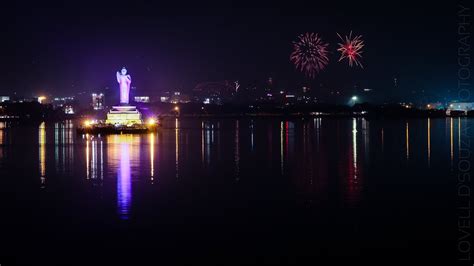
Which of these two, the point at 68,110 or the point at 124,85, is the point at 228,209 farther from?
the point at 68,110

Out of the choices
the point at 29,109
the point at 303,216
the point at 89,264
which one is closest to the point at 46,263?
the point at 89,264

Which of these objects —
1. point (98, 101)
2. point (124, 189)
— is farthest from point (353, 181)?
point (98, 101)

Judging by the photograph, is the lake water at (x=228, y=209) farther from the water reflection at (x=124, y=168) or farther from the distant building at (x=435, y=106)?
the distant building at (x=435, y=106)

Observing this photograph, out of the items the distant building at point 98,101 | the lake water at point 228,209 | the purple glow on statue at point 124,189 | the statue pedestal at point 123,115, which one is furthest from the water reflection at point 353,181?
the distant building at point 98,101

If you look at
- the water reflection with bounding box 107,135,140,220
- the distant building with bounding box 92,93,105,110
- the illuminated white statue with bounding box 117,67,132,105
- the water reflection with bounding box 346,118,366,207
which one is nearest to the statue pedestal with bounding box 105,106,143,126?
the illuminated white statue with bounding box 117,67,132,105

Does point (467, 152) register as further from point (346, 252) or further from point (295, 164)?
point (346, 252)

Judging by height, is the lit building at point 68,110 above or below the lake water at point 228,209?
above

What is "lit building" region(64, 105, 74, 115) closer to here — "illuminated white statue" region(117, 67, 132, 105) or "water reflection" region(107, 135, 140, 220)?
"illuminated white statue" region(117, 67, 132, 105)
